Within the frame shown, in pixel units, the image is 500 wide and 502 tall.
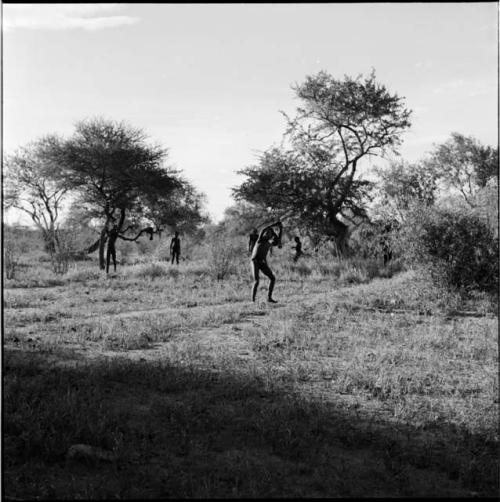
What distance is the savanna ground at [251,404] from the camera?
4.08 metres

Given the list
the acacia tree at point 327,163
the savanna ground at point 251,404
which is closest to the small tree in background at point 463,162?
the acacia tree at point 327,163

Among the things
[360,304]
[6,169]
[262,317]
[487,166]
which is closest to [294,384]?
[262,317]

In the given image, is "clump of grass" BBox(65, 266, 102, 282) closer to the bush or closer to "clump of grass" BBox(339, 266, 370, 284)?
"clump of grass" BBox(339, 266, 370, 284)

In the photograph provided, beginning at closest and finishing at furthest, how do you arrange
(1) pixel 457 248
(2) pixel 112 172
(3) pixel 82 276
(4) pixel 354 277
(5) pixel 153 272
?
(1) pixel 457 248 → (4) pixel 354 277 → (3) pixel 82 276 → (5) pixel 153 272 → (2) pixel 112 172

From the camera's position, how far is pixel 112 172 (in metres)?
28.7

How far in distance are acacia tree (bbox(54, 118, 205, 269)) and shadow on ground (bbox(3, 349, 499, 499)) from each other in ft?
73.7

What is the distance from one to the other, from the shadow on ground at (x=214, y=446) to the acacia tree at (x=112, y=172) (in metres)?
22.5

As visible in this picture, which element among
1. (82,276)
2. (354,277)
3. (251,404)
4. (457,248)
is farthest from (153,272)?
(251,404)

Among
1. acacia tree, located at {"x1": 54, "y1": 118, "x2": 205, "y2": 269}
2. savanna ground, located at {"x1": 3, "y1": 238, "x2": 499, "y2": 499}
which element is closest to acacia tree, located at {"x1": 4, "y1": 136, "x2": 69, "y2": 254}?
acacia tree, located at {"x1": 54, "y1": 118, "x2": 205, "y2": 269}

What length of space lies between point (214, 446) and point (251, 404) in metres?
1.03

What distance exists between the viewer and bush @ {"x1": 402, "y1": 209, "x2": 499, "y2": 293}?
13.5m

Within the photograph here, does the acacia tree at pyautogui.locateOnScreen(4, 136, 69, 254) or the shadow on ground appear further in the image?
the acacia tree at pyautogui.locateOnScreen(4, 136, 69, 254)

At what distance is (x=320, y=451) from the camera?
454 centimetres

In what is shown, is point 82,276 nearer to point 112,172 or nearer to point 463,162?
point 112,172
